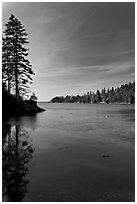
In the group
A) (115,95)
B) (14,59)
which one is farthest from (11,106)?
(115,95)

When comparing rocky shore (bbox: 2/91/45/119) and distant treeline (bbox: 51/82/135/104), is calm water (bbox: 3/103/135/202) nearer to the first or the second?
rocky shore (bbox: 2/91/45/119)

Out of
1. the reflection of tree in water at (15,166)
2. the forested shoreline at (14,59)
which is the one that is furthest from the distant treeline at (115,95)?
the reflection of tree in water at (15,166)

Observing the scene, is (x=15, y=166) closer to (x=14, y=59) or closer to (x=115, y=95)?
(x=14, y=59)

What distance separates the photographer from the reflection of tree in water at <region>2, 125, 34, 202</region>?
14.9 ft

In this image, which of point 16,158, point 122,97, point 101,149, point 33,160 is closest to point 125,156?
point 101,149

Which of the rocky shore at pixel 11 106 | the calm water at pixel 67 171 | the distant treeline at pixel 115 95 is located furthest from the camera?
the distant treeline at pixel 115 95

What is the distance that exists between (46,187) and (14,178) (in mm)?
1198

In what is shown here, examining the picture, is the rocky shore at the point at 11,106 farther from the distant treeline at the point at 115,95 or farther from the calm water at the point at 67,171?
the distant treeline at the point at 115,95

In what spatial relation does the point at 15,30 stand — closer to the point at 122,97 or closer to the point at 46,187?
the point at 46,187

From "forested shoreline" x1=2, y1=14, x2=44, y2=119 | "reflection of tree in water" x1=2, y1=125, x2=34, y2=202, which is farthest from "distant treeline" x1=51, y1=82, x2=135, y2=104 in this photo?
"reflection of tree in water" x1=2, y1=125, x2=34, y2=202

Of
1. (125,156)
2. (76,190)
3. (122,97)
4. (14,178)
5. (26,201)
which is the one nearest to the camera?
(26,201)

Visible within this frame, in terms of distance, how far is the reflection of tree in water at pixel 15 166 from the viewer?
4.53 m

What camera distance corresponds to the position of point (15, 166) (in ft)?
20.2

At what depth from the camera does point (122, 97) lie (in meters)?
132
